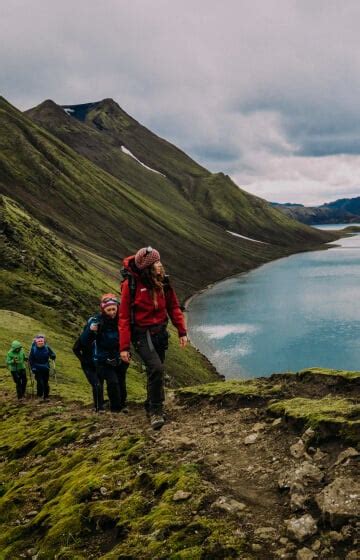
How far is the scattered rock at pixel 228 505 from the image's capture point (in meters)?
7.30

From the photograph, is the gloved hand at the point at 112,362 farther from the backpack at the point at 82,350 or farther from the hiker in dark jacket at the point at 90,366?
the backpack at the point at 82,350

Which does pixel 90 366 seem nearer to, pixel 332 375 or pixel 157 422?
pixel 157 422

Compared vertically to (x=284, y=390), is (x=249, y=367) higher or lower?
lower

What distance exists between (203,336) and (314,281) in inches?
2863

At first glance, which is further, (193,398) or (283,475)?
(193,398)

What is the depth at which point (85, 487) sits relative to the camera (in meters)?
9.33

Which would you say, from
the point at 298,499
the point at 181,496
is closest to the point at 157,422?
the point at 181,496

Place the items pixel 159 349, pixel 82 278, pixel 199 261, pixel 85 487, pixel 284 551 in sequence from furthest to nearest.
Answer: pixel 199 261
pixel 82 278
pixel 159 349
pixel 85 487
pixel 284 551

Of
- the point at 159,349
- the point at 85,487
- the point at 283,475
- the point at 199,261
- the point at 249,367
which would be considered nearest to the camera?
the point at 283,475

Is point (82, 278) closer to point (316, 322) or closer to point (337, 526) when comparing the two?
point (316, 322)

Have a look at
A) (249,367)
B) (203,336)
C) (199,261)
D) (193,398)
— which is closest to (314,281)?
(199,261)

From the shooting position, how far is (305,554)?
19.6 feet

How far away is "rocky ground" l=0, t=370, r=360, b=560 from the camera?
659 cm

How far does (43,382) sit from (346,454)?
1717 cm
